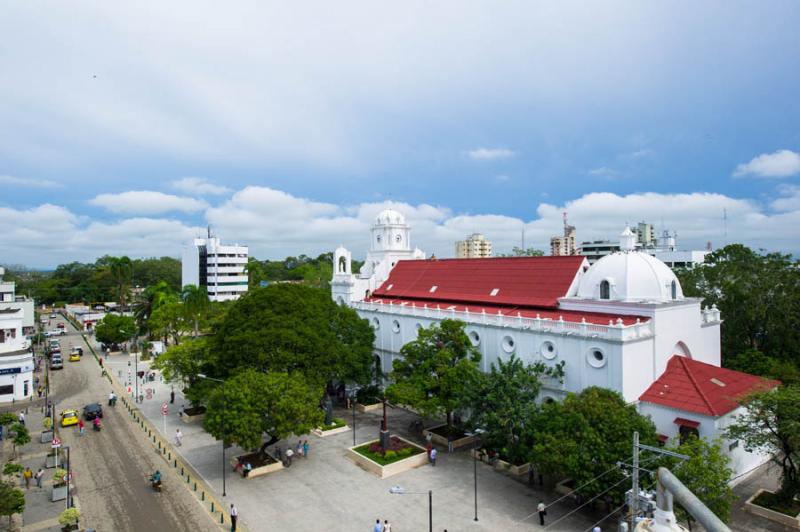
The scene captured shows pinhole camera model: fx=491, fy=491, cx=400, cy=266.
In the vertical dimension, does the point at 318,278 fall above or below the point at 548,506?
→ above

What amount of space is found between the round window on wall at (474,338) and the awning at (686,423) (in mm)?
13950

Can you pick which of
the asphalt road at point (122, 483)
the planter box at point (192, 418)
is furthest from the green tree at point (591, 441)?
the planter box at point (192, 418)

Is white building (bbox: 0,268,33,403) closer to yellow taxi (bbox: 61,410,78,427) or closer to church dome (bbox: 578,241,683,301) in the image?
yellow taxi (bbox: 61,410,78,427)

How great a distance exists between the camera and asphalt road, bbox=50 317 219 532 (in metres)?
24.6

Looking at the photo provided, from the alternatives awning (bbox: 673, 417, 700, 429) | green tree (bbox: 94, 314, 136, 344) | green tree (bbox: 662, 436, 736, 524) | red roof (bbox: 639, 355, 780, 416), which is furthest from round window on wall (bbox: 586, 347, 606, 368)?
green tree (bbox: 94, 314, 136, 344)

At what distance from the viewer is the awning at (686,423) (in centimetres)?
2645

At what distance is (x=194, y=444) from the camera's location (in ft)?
115

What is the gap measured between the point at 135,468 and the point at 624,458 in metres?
28.6

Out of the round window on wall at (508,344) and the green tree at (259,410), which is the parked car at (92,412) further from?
the round window on wall at (508,344)

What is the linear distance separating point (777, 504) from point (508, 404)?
13.7 m

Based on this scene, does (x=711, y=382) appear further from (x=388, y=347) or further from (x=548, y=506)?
(x=388, y=347)

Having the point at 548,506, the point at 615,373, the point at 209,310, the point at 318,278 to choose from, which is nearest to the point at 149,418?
the point at 209,310

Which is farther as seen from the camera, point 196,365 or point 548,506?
point 196,365

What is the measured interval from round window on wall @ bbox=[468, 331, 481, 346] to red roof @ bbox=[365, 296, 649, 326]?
5.86ft
